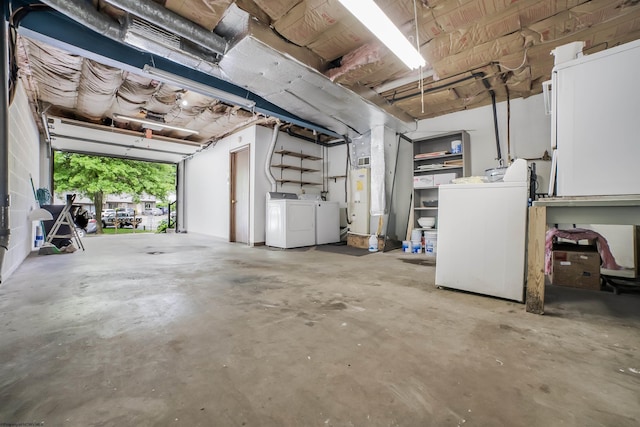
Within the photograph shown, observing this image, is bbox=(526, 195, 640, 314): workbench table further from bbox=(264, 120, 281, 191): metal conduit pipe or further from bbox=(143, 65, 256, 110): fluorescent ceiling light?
bbox=(264, 120, 281, 191): metal conduit pipe

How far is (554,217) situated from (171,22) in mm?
3536

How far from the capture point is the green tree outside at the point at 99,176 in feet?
28.5

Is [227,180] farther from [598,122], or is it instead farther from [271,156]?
[598,122]

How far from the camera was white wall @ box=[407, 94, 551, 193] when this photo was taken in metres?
4.28

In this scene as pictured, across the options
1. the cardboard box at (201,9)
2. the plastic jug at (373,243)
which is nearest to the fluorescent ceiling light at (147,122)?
the cardboard box at (201,9)

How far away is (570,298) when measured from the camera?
2283 mm

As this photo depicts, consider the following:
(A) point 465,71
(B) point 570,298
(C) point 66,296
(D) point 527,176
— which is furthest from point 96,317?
(A) point 465,71

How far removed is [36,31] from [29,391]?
124 inches

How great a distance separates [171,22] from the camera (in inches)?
93.7

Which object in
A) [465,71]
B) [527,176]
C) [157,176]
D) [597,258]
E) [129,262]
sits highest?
[465,71]

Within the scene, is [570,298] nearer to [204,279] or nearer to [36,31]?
[204,279]

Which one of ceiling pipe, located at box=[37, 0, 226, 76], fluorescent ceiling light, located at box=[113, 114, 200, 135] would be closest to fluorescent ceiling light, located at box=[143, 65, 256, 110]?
ceiling pipe, located at box=[37, 0, 226, 76]

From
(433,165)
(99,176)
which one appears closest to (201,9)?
(433,165)

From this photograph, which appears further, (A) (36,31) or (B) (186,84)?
(B) (186,84)
